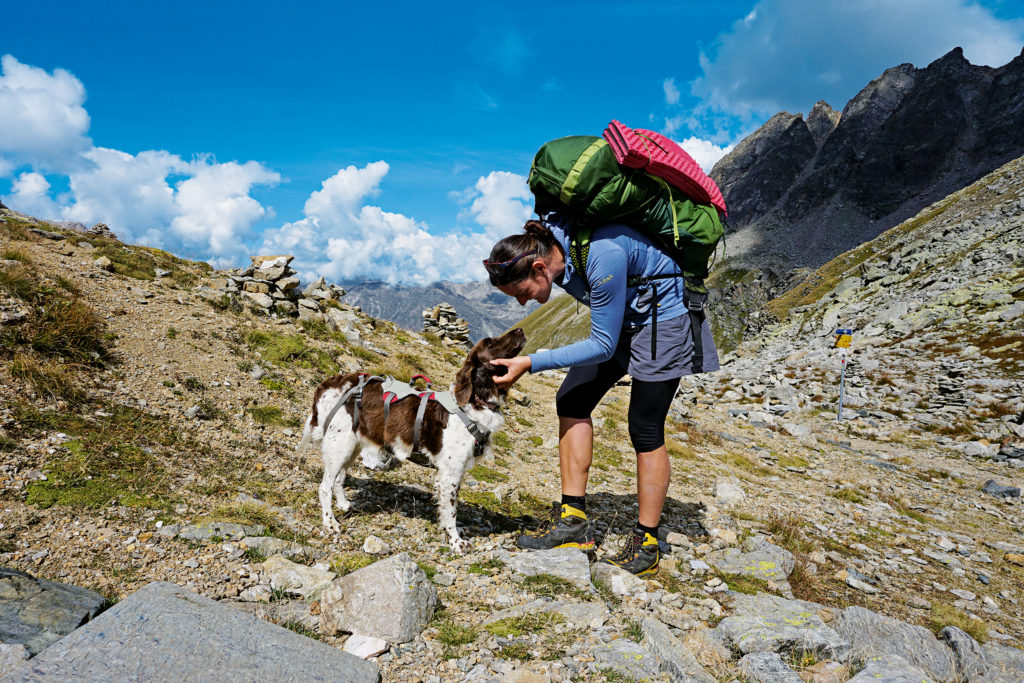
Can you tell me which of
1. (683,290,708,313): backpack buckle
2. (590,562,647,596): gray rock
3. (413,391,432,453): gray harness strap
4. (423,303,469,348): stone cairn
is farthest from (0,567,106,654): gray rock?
(423,303,469,348): stone cairn

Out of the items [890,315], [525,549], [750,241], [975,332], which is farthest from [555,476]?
[750,241]

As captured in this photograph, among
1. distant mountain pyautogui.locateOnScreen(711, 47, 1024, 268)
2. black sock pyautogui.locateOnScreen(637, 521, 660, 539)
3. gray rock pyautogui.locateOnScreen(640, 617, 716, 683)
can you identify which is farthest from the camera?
distant mountain pyautogui.locateOnScreen(711, 47, 1024, 268)

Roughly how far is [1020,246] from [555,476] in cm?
3839

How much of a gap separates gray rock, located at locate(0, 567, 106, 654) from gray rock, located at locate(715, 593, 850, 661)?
3.96 metres

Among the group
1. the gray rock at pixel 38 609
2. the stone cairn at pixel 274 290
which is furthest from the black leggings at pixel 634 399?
the stone cairn at pixel 274 290

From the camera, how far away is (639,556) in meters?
4.29

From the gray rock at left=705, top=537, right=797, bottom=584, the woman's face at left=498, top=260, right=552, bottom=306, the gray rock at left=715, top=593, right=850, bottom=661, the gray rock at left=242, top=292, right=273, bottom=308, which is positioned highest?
the gray rock at left=242, top=292, right=273, bottom=308

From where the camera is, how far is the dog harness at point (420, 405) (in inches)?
185

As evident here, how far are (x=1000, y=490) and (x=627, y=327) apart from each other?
10347 mm

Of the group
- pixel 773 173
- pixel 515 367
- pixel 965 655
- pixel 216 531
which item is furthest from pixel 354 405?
pixel 773 173

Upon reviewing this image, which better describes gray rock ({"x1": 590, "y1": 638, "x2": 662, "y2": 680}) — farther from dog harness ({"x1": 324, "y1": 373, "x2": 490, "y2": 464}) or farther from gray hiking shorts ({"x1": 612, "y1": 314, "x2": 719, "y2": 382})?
dog harness ({"x1": 324, "y1": 373, "x2": 490, "y2": 464})

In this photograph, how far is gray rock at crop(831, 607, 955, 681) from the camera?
122 inches

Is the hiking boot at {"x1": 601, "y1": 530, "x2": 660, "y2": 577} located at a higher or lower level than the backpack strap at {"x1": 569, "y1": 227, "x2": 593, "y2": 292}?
lower

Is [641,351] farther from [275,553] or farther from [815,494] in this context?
[815,494]
